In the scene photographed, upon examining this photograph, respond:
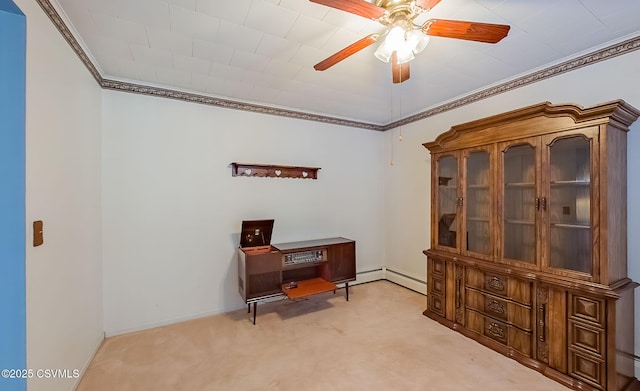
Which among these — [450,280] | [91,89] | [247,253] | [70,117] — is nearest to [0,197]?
[70,117]

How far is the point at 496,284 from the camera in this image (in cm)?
246

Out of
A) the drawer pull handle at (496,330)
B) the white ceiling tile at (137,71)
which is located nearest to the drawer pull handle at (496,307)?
the drawer pull handle at (496,330)

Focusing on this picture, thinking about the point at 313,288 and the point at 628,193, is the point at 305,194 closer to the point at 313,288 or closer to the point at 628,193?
the point at 313,288

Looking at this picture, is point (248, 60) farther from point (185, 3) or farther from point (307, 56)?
point (185, 3)

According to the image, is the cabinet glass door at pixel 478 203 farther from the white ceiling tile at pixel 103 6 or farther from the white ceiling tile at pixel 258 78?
the white ceiling tile at pixel 103 6

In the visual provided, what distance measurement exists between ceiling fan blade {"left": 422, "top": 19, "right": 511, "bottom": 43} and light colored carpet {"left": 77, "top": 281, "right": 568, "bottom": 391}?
90.4 inches

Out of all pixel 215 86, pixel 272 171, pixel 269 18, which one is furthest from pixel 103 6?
pixel 272 171

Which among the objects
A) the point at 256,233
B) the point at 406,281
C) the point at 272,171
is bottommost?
the point at 406,281

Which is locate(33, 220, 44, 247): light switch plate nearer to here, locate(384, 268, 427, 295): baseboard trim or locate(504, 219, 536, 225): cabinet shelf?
locate(504, 219, 536, 225): cabinet shelf

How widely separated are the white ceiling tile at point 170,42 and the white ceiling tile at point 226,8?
401 mm

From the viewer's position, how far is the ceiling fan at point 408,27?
52.3 inches

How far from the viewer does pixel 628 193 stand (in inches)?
82.4

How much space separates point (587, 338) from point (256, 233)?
302 cm

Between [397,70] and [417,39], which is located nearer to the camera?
[417,39]
